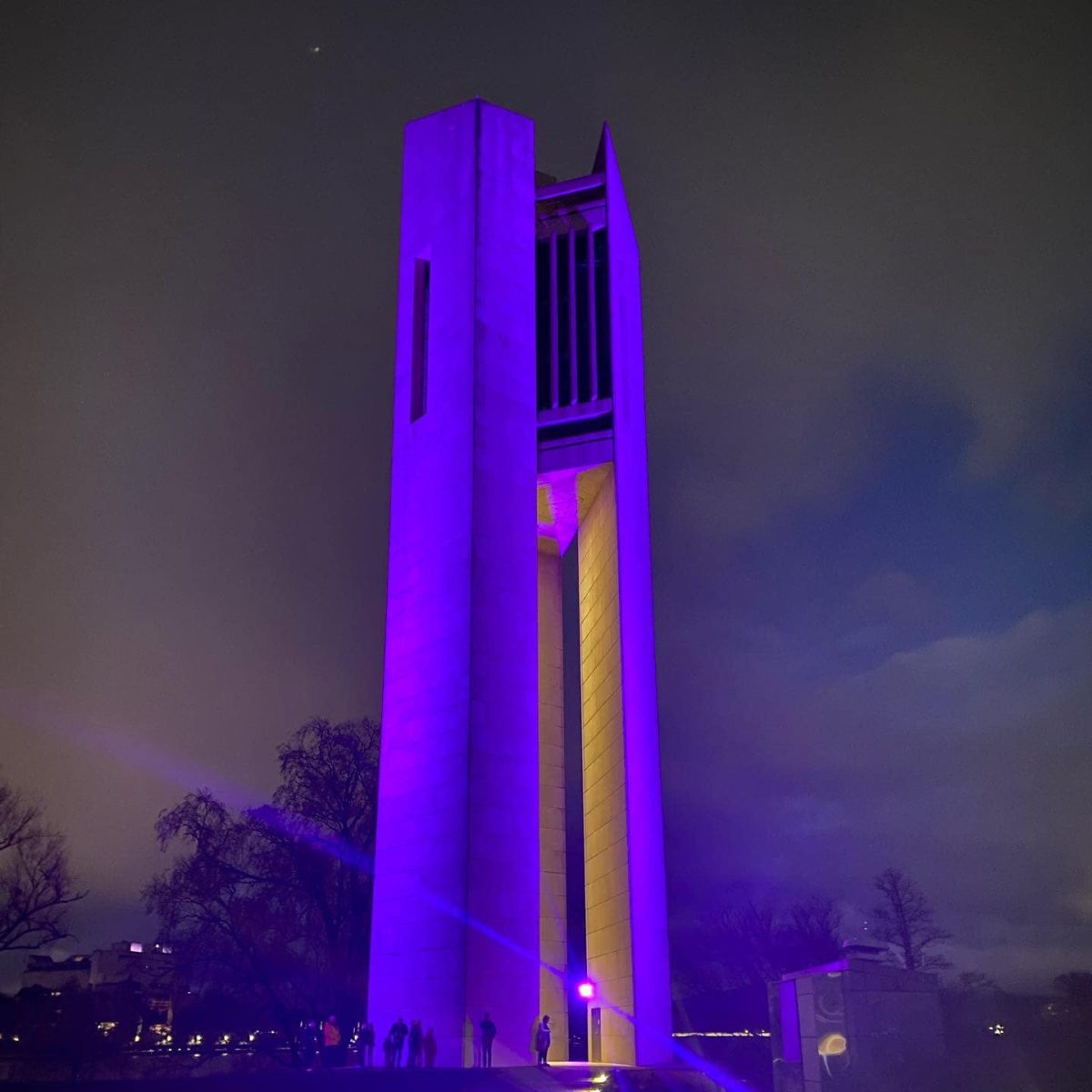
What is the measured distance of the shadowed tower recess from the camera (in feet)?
57.2

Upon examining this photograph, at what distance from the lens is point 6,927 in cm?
2469

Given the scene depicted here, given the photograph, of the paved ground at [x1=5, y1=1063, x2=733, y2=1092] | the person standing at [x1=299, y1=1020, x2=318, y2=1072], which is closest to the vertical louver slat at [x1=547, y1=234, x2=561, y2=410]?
the paved ground at [x1=5, y1=1063, x2=733, y2=1092]

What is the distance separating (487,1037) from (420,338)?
1340cm

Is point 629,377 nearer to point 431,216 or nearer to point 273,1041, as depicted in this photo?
point 431,216

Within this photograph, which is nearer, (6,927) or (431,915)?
(431,915)

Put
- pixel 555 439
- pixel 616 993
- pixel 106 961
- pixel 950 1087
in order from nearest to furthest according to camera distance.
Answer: pixel 950 1087, pixel 616 993, pixel 555 439, pixel 106 961

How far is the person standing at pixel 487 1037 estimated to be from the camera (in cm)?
1559

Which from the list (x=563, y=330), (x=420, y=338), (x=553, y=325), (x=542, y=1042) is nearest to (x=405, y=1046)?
(x=542, y=1042)

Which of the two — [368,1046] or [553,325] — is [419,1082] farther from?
[553,325]

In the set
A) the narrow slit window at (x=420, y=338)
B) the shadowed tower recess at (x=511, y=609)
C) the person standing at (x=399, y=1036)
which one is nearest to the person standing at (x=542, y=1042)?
the shadowed tower recess at (x=511, y=609)

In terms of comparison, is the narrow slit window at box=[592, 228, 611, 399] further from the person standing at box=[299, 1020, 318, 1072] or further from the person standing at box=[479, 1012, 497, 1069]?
the person standing at box=[299, 1020, 318, 1072]

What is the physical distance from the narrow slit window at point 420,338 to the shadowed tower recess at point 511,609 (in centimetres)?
8

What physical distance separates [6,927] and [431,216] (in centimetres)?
1864

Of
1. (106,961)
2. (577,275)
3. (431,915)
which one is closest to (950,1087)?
(431,915)
